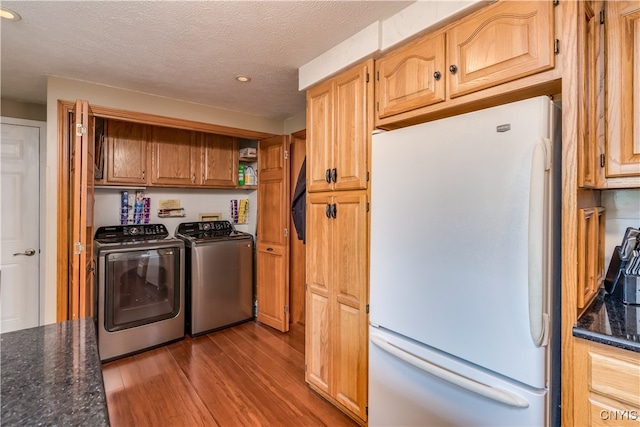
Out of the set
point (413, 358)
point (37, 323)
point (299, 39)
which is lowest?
point (37, 323)

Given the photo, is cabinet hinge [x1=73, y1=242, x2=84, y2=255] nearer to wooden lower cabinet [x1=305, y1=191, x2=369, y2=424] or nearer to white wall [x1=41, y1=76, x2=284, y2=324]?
white wall [x1=41, y1=76, x2=284, y2=324]

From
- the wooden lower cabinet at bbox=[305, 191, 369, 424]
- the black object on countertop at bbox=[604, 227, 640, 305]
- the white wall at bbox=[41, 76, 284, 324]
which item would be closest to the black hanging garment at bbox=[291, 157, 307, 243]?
the wooden lower cabinet at bbox=[305, 191, 369, 424]

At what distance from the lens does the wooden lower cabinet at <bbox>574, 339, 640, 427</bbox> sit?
3.10 ft

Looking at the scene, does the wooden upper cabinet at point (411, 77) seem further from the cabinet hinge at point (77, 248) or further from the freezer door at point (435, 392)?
the cabinet hinge at point (77, 248)

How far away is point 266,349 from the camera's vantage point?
2846mm

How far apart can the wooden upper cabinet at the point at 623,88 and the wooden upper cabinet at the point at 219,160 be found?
11.0 ft

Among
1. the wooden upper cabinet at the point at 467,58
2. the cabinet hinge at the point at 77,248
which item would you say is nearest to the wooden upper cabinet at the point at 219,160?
the cabinet hinge at the point at 77,248

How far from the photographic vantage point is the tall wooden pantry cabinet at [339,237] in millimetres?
1747

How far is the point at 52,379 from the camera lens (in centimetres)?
75

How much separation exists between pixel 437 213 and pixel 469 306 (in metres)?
0.39

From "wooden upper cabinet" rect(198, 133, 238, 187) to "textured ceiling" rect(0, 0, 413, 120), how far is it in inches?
36.2

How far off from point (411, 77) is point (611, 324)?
1308mm

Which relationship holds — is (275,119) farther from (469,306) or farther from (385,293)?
(469,306)

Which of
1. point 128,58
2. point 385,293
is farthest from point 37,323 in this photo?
point 385,293
